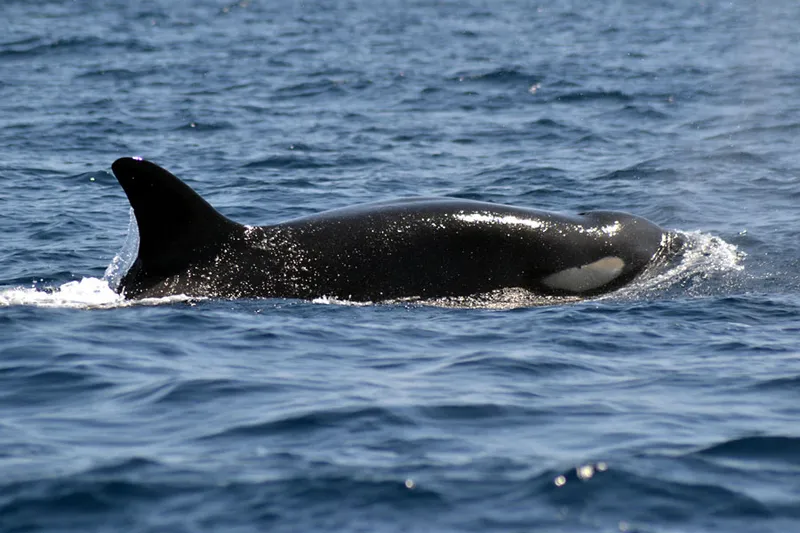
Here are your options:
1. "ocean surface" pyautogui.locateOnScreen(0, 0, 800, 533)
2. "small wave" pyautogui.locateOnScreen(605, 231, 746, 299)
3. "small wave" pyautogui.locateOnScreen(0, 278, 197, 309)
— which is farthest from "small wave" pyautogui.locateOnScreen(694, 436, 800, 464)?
"small wave" pyautogui.locateOnScreen(0, 278, 197, 309)

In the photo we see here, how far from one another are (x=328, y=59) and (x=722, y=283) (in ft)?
77.6

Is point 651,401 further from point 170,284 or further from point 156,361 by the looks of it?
point 170,284

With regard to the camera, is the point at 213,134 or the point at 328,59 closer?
the point at 213,134

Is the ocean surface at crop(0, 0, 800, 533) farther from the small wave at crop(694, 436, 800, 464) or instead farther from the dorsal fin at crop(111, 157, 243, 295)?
the dorsal fin at crop(111, 157, 243, 295)

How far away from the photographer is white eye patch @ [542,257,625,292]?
13445 mm

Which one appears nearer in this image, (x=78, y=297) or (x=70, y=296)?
(x=78, y=297)

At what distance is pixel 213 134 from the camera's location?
25.6 metres

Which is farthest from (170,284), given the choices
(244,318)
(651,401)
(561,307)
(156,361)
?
(651,401)

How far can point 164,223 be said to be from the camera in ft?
41.5

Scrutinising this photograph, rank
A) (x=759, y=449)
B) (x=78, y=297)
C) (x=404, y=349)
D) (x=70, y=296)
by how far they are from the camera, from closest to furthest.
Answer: (x=759, y=449) → (x=404, y=349) → (x=78, y=297) → (x=70, y=296)

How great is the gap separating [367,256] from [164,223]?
209 cm

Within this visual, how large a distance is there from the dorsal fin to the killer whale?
0.01 meters

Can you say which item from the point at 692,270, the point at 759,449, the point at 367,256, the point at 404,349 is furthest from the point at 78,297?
the point at 759,449

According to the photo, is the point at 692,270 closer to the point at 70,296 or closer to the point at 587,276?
the point at 587,276
